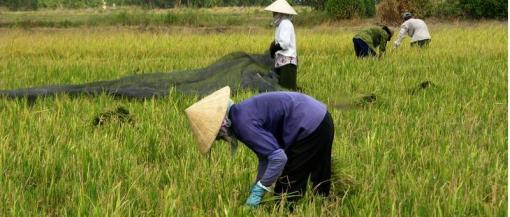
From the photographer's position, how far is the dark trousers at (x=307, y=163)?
2508 mm

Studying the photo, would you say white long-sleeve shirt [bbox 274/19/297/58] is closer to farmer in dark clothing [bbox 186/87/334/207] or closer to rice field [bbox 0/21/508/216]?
rice field [bbox 0/21/508/216]

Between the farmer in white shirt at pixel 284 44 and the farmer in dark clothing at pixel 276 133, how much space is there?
3.61 meters

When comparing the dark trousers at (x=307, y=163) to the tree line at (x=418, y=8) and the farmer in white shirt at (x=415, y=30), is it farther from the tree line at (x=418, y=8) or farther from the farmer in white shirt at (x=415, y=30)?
the tree line at (x=418, y=8)

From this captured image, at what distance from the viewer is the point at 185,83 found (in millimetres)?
6332

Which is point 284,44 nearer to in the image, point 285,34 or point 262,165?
point 285,34

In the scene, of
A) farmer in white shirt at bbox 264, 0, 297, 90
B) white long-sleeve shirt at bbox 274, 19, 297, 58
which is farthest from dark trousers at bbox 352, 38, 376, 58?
white long-sleeve shirt at bbox 274, 19, 297, 58

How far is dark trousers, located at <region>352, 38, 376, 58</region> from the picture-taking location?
372 inches

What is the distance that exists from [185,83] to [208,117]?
4.09 metres

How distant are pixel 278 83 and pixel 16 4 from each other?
55541 millimetres

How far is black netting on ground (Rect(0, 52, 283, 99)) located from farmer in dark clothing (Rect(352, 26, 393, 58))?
2.66 metres

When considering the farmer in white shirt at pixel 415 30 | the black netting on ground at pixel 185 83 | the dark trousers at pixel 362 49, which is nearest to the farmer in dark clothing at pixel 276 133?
the black netting on ground at pixel 185 83

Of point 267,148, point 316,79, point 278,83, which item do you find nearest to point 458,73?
point 316,79

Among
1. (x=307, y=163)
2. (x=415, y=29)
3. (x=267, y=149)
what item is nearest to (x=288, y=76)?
(x=307, y=163)

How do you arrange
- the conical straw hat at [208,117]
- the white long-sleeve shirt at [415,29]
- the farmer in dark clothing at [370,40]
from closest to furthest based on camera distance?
the conical straw hat at [208,117], the farmer in dark clothing at [370,40], the white long-sleeve shirt at [415,29]
